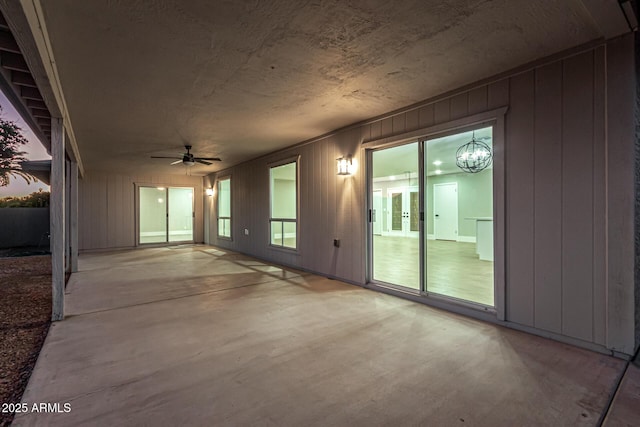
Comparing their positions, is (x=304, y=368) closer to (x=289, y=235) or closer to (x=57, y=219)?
(x=57, y=219)

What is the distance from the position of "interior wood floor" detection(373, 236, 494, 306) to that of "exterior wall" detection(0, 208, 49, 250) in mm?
9756

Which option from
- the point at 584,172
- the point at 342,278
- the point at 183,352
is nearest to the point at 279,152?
the point at 342,278

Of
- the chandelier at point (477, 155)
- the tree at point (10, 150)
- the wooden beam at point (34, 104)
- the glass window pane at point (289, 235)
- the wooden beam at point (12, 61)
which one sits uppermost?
the tree at point (10, 150)

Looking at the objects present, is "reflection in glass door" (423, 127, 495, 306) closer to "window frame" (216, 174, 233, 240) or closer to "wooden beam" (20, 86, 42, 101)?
"wooden beam" (20, 86, 42, 101)

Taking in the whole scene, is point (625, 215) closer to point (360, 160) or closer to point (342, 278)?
point (360, 160)

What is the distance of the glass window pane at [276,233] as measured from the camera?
21.6 feet

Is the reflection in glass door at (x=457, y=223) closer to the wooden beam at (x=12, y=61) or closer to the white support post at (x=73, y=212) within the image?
the wooden beam at (x=12, y=61)

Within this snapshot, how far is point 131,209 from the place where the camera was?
9.10 meters

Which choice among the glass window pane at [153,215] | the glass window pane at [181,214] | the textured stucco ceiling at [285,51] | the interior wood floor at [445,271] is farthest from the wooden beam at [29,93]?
the glass window pane at [181,214]

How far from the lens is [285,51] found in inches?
96.3

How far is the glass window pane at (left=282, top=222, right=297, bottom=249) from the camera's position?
6163 mm

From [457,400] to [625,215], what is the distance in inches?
72.7

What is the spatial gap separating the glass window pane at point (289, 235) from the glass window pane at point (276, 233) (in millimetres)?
178

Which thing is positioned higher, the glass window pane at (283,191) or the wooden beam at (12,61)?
the wooden beam at (12,61)
